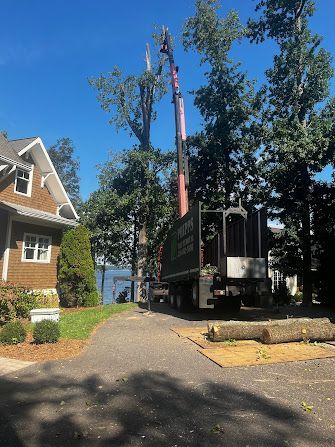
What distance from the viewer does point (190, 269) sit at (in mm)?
13414

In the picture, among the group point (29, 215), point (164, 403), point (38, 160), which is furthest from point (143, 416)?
point (38, 160)

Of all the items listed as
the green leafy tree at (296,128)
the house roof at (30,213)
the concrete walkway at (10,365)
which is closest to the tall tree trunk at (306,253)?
the green leafy tree at (296,128)

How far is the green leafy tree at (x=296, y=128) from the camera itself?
71.0 feet

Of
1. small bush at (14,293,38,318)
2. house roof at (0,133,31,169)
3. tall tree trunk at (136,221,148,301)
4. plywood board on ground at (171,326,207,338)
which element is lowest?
plywood board on ground at (171,326,207,338)

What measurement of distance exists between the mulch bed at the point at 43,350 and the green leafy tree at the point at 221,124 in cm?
1788

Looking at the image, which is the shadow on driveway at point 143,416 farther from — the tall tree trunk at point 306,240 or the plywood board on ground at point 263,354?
the tall tree trunk at point 306,240

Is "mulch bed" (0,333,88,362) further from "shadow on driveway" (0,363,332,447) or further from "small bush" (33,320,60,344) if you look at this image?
"shadow on driveway" (0,363,332,447)

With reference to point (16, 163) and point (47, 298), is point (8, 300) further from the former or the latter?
point (16, 163)

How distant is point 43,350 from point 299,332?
5.63m

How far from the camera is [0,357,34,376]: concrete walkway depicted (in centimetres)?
700

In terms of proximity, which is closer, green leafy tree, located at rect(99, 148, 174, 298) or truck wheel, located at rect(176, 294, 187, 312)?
truck wheel, located at rect(176, 294, 187, 312)

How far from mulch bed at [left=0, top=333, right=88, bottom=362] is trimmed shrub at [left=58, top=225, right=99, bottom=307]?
10.3 meters

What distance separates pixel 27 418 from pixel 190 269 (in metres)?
8.95

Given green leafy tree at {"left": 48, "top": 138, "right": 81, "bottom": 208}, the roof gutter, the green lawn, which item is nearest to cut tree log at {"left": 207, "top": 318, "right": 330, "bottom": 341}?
the green lawn
